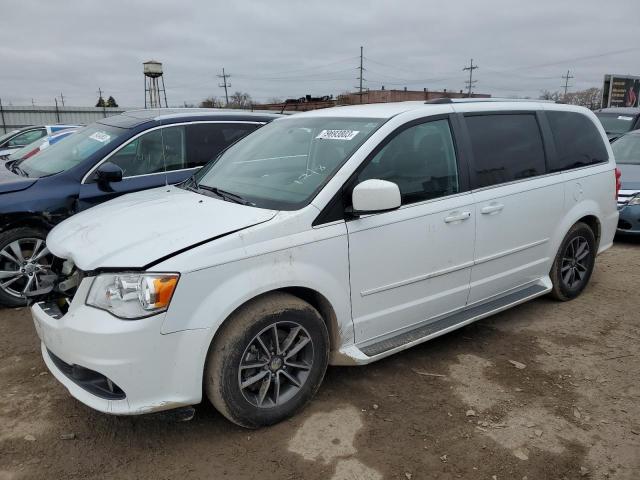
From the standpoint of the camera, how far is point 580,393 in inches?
133

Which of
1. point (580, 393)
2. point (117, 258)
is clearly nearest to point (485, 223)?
point (580, 393)

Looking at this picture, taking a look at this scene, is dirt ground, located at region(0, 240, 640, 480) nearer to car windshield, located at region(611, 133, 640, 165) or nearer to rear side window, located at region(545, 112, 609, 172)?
rear side window, located at region(545, 112, 609, 172)

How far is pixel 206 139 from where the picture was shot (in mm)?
5738

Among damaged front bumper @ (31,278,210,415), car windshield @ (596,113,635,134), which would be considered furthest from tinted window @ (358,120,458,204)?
car windshield @ (596,113,635,134)

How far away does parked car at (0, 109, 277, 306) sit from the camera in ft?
15.4

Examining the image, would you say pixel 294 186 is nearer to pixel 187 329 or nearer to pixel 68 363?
pixel 187 329

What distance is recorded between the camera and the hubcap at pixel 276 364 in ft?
9.46

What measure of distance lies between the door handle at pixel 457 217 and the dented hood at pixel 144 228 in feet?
4.24

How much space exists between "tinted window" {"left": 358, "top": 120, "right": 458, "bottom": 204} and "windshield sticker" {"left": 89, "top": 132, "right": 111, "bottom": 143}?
3.24 meters

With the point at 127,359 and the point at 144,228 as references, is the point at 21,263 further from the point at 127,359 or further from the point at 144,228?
the point at 127,359

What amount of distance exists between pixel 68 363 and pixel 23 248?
2.52 metres

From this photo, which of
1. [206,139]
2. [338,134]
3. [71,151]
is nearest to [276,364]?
[338,134]

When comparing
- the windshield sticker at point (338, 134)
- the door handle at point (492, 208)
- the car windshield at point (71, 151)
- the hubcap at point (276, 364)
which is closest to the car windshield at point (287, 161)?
the windshield sticker at point (338, 134)

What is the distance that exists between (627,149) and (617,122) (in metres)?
4.72
